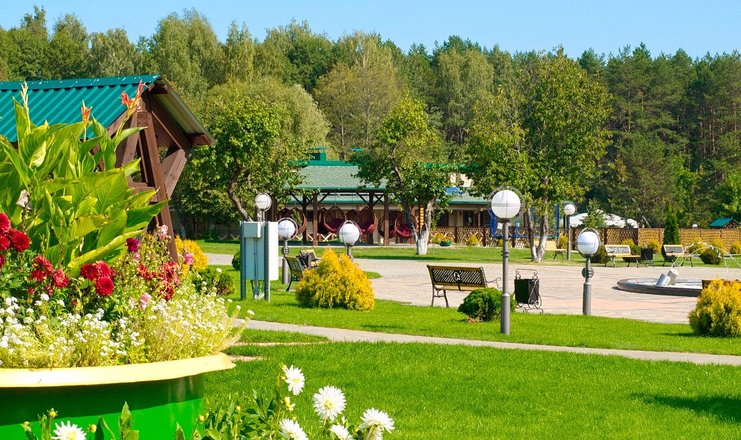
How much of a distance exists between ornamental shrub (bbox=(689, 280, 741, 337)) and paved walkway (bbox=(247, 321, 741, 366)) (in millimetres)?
2687

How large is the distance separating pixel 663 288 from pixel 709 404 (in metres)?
18.5

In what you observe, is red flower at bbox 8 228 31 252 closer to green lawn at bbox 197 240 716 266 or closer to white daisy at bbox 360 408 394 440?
white daisy at bbox 360 408 394 440

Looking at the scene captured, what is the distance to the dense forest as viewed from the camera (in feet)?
234

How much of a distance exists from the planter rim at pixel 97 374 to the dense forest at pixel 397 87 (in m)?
48.0

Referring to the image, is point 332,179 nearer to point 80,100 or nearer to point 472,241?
point 472,241

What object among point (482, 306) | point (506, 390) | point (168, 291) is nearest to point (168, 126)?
point (482, 306)

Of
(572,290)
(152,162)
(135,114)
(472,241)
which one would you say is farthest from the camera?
(472,241)

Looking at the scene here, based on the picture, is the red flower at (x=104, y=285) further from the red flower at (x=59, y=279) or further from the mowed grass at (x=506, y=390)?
the mowed grass at (x=506, y=390)

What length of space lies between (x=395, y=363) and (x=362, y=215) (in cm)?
5086

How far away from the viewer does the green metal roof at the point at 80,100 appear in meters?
14.3

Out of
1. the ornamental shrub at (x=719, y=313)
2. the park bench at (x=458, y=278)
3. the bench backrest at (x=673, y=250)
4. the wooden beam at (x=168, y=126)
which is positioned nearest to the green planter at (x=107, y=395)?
the wooden beam at (x=168, y=126)

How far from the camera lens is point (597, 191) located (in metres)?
87.7

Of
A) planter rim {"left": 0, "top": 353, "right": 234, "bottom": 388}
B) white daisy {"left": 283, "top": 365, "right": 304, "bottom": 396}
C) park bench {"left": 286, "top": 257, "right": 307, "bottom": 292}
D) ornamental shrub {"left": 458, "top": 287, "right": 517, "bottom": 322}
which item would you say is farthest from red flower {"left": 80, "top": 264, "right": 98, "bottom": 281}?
park bench {"left": 286, "top": 257, "right": 307, "bottom": 292}

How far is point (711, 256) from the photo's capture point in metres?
46.3
